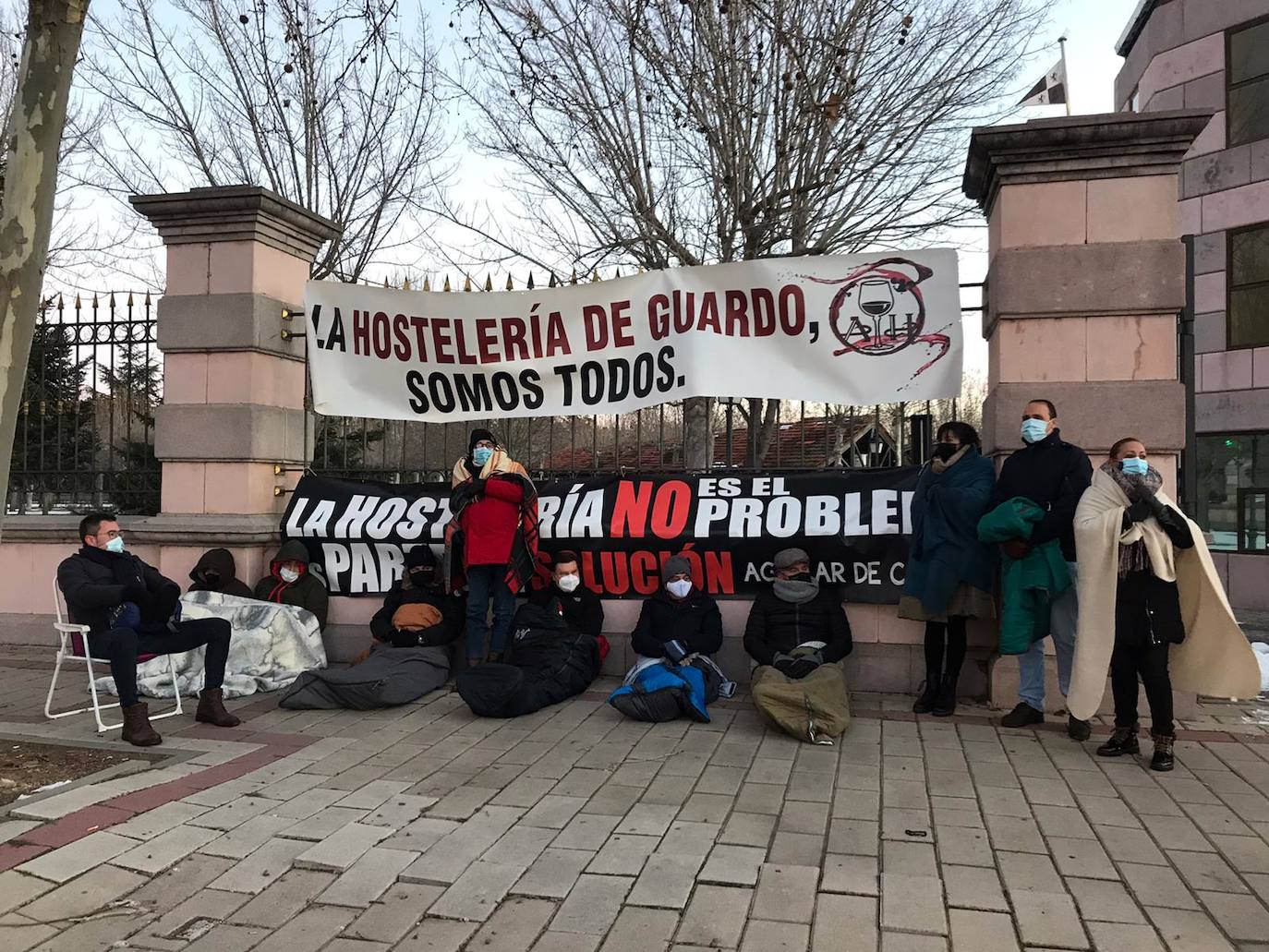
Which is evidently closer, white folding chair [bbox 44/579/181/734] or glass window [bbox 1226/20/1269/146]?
white folding chair [bbox 44/579/181/734]

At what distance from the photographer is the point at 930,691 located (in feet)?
20.4

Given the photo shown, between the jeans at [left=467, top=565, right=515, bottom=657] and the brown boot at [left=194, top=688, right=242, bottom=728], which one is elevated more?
the jeans at [left=467, top=565, right=515, bottom=657]

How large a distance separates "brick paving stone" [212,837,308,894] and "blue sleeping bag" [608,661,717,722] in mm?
2388

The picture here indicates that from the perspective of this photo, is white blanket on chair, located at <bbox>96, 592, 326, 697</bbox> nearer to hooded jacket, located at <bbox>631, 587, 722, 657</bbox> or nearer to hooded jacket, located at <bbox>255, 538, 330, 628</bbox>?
hooded jacket, located at <bbox>255, 538, 330, 628</bbox>

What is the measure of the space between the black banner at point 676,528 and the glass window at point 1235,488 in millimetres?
10120

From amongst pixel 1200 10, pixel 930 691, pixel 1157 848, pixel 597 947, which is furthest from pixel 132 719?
pixel 1200 10

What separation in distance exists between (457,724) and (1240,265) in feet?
46.6

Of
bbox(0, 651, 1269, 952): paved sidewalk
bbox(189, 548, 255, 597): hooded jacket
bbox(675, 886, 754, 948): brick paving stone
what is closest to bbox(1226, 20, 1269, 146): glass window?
bbox(0, 651, 1269, 952): paved sidewalk

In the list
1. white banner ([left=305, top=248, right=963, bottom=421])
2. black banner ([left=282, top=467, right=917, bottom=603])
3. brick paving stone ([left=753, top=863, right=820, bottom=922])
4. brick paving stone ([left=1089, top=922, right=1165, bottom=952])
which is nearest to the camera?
brick paving stone ([left=1089, top=922, right=1165, bottom=952])

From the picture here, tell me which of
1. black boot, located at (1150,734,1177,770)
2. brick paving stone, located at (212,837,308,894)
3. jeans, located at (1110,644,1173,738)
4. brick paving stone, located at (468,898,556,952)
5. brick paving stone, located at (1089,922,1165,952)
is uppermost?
jeans, located at (1110,644,1173,738)

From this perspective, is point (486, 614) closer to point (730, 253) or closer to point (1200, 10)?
point (730, 253)

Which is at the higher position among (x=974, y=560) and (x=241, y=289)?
(x=241, y=289)

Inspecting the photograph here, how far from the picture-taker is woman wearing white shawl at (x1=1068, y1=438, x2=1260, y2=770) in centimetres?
510

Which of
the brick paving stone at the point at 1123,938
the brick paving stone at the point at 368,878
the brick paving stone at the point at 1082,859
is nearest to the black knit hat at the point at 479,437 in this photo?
the brick paving stone at the point at 368,878
